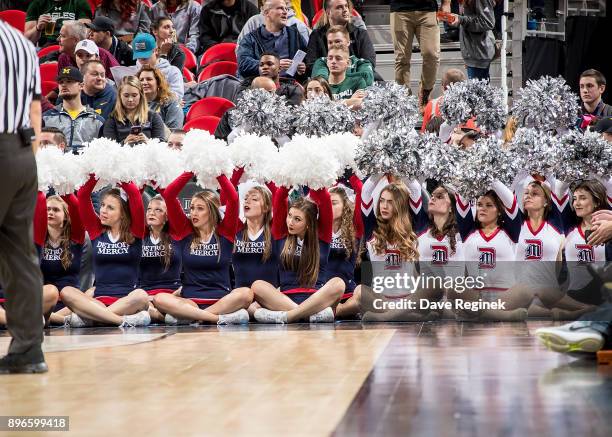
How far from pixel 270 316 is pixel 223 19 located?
16.8ft

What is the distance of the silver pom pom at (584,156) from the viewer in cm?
755

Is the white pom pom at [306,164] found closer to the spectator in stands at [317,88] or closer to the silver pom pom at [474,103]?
the spectator in stands at [317,88]

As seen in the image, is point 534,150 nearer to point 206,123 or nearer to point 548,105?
point 548,105

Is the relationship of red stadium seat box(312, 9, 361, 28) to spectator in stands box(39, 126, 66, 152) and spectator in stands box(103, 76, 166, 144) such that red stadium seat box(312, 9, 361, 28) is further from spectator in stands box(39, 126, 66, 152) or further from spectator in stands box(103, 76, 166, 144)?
spectator in stands box(39, 126, 66, 152)

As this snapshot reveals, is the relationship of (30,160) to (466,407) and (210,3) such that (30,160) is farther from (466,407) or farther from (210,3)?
(210,3)

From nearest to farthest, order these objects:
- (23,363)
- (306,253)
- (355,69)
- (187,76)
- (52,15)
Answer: (23,363)
(306,253)
(355,69)
(187,76)
(52,15)

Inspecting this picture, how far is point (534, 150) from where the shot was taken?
301 inches

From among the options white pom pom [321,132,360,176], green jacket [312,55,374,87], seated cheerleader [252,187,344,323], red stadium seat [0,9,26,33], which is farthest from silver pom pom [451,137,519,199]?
red stadium seat [0,9,26,33]

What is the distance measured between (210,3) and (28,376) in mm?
7312

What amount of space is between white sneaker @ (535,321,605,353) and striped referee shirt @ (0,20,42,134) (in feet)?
9.10

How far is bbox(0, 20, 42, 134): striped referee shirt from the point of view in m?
4.93

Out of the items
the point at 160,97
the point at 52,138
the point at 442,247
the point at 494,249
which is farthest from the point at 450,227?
the point at 160,97

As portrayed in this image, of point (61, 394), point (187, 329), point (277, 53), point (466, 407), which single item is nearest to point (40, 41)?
point (277, 53)

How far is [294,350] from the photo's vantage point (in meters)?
6.09
